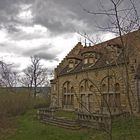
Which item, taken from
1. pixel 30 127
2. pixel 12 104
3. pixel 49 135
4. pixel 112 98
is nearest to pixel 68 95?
pixel 12 104

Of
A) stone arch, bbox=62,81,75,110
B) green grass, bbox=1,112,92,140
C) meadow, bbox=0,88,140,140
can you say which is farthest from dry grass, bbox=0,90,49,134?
green grass, bbox=1,112,92,140

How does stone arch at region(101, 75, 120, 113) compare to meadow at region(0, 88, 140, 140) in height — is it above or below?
above

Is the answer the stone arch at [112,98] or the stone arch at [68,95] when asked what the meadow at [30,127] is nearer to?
the stone arch at [112,98]

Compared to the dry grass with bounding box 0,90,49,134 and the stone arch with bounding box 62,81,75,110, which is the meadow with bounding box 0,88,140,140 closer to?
the dry grass with bounding box 0,90,49,134

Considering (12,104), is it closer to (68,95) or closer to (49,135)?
(68,95)

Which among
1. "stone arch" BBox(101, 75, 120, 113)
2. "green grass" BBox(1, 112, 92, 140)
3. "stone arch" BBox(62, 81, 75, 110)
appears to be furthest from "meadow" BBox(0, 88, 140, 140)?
"stone arch" BBox(62, 81, 75, 110)

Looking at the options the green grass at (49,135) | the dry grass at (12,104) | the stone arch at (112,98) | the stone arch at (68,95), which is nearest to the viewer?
the stone arch at (112,98)

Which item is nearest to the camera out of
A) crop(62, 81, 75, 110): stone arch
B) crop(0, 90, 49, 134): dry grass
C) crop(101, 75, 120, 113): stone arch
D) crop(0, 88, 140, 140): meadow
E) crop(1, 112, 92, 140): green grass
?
crop(101, 75, 120, 113): stone arch

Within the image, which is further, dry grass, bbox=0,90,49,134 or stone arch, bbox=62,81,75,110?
stone arch, bbox=62,81,75,110

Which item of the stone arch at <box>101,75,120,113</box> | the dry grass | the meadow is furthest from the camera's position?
the dry grass

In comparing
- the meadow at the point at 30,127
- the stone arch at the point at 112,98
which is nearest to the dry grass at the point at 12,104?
the meadow at the point at 30,127

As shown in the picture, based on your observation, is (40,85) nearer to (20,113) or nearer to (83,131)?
(20,113)

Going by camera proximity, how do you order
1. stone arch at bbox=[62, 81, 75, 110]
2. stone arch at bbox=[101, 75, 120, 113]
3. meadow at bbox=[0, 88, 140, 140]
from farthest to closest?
1. stone arch at bbox=[62, 81, 75, 110]
2. meadow at bbox=[0, 88, 140, 140]
3. stone arch at bbox=[101, 75, 120, 113]

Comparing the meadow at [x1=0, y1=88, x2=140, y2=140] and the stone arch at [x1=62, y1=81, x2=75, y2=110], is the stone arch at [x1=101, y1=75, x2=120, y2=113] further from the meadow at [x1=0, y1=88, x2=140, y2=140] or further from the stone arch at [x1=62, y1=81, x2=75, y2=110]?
the stone arch at [x1=62, y1=81, x2=75, y2=110]
